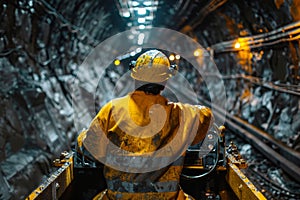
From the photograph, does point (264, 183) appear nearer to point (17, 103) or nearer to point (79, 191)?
point (79, 191)

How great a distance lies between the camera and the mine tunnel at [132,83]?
578cm

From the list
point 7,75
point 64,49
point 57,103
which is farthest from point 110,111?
point 64,49

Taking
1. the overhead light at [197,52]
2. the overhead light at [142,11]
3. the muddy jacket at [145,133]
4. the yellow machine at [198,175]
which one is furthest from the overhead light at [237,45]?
the muddy jacket at [145,133]

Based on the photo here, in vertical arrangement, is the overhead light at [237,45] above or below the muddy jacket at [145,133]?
above

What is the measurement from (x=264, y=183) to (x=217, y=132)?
3.60m

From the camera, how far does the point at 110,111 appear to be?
265 cm

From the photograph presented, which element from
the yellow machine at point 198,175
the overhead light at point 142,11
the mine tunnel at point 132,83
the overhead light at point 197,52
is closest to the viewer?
the yellow machine at point 198,175

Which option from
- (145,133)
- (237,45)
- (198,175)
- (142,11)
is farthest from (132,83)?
(145,133)

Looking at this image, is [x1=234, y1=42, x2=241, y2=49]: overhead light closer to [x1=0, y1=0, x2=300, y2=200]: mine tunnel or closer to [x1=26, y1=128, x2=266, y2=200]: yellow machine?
[x1=0, y1=0, x2=300, y2=200]: mine tunnel

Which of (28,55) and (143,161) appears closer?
(143,161)

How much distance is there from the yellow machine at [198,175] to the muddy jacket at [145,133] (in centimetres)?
72

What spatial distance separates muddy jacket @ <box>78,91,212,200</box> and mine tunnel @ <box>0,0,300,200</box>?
3.66 feet

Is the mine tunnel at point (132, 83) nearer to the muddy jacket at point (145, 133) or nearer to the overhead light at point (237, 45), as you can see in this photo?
the overhead light at point (237, 45)

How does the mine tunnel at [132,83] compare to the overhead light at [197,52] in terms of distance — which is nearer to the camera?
the mine tunnel at [132,83]
